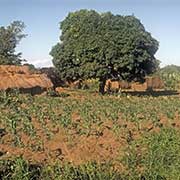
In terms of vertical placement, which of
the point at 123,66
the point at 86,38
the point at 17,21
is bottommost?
the point at 123,66

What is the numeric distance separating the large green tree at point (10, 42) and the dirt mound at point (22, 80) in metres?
6.93

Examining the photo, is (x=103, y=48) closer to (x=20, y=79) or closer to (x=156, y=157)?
(x=20, y=79)

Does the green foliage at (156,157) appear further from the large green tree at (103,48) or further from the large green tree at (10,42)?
the large green tree at (10,42)

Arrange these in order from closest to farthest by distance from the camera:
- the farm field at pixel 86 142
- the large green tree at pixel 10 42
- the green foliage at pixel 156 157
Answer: the farm field at pixel 86 142, the green foliage at pixel 156 157, the large green tree at pixel 10 42

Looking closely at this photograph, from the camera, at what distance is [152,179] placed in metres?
8.38

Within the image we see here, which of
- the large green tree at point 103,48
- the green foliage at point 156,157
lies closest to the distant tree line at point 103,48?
the large green tree at point 103,48

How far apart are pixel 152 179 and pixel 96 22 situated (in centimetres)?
1420

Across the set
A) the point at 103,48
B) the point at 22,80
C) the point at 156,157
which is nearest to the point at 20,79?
the point at 22,80

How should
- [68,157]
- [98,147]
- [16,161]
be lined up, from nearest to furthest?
[16,161] < [68,157] < [98,147]

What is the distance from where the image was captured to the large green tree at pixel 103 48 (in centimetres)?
2095

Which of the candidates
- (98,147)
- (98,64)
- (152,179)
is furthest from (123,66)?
(152,179)

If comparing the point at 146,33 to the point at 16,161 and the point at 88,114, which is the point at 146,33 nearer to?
the point at 88,114

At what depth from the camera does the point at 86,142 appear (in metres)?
10.6

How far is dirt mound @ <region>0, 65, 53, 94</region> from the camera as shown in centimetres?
1988
